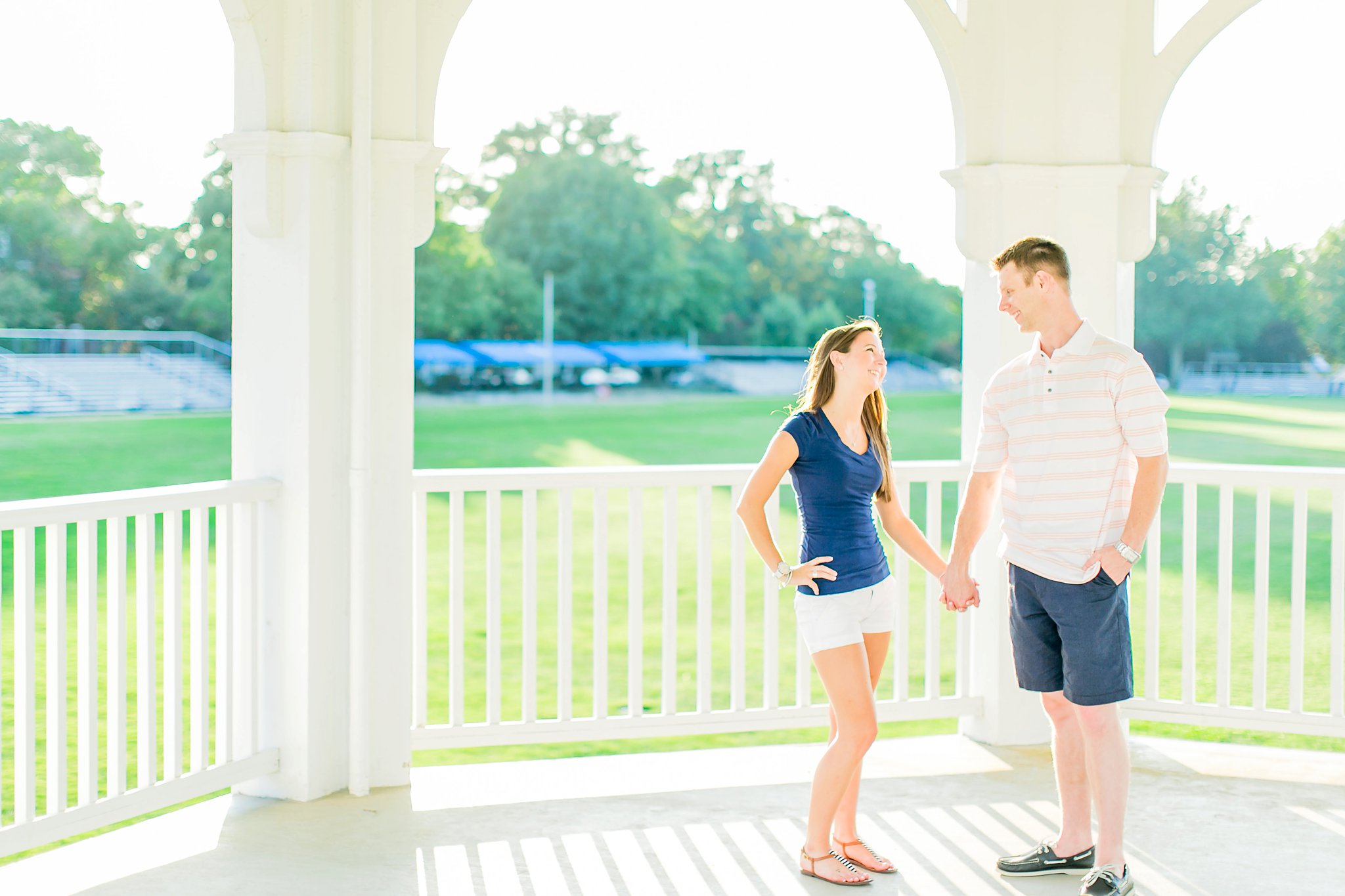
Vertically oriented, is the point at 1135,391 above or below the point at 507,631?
above

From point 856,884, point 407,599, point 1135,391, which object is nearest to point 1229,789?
point 856,884

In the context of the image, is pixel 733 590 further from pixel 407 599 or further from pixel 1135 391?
pixel 1135 391

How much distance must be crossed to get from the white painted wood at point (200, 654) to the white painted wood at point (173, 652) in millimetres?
41

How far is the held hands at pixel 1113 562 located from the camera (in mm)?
2779

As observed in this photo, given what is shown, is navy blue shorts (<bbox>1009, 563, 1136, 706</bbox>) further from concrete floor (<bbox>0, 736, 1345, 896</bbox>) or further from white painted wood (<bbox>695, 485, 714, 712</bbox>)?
white painted wood (<bbox>695, 485, 714, 712</bbox>)

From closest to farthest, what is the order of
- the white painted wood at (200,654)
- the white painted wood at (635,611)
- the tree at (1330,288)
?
the white painted wood at (200,654)
the white painted wood at (635,611)
the tree at (1330,288)

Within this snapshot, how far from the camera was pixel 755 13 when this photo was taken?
166 feet

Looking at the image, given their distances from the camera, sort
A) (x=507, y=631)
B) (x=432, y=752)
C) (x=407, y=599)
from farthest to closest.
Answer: (x=507, y=631)
(x=432, y=752)
(x=407, y=599)

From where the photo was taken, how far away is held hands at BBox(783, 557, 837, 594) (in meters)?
2.89

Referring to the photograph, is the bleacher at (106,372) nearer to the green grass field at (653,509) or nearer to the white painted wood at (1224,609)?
the green grass field at (653,509)

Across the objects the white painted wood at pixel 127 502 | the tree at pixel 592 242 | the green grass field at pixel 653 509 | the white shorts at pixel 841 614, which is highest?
the tree at pixel 592 242

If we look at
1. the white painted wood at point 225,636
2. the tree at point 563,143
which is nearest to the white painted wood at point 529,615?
the white painted wood at point 225,636

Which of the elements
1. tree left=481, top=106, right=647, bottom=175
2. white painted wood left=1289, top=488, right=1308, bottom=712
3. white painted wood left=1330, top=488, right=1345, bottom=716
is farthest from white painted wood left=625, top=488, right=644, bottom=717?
tree left=481, top=106, right=647, bottom=175

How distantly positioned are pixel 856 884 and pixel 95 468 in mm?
38394
